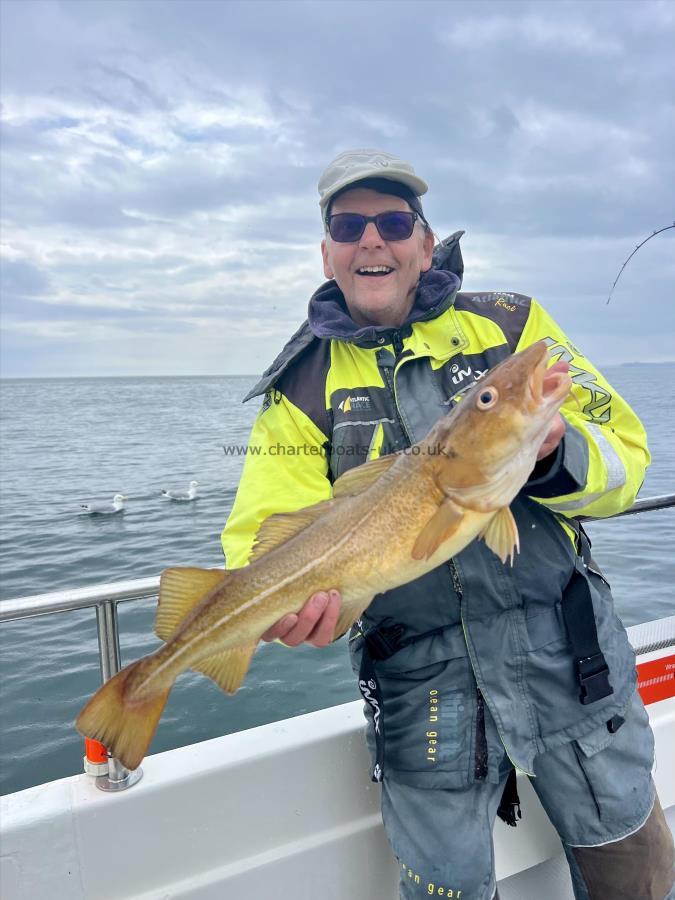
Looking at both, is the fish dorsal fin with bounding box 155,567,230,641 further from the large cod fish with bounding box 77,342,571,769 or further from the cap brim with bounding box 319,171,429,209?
the cap brim with bounding box 319,171,429,209

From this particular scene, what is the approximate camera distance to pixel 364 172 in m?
2.81

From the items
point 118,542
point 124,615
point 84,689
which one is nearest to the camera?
point 84,689

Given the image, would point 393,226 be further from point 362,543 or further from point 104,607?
point 104,607

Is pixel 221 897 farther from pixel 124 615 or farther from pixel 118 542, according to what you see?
pixel 118 542

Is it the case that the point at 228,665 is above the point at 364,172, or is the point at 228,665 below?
below

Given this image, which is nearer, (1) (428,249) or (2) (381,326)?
(2) (381,326)

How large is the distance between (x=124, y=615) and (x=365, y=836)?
5973mm

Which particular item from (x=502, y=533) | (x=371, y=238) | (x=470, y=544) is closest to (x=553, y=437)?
(x=502, y=533)

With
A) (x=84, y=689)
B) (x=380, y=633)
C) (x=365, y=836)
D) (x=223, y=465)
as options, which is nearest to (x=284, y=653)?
(x=84, y=689)

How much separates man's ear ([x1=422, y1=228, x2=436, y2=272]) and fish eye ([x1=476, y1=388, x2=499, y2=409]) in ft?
4.00

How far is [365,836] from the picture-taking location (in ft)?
9.54

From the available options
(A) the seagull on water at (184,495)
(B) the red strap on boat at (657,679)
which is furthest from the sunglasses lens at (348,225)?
A: (A) the seagull on water at (184,495)

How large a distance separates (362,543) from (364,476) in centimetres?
24

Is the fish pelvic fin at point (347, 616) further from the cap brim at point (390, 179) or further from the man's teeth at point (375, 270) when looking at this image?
the cap brim at point (390, 179)
